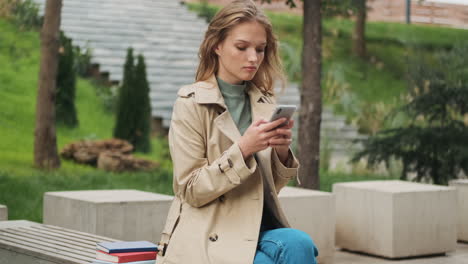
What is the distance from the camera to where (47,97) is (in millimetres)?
10602

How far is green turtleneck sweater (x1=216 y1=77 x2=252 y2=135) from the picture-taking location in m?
3.33

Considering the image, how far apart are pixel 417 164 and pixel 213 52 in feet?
22.6

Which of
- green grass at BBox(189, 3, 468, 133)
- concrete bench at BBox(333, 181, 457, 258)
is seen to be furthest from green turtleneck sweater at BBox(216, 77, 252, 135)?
green grass at BBox(189, 3, 468, 133)

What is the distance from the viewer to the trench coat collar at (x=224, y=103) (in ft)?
10.4

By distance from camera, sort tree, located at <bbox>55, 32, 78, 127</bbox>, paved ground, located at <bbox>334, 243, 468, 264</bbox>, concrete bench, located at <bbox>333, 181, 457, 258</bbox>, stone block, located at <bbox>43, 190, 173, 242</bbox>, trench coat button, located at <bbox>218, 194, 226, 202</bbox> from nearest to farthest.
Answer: trench coat button, located at <bbox>218, 194, 226, 202</bbox>
stone block, located at <bbox>43, 190, 173, 242</bbox>
paved ground, located at <bbox>334, 243, 468, 264</bbox>
concrete bench, located at <bbox>333, 181, 457, 258</bbox>
tree, located at <bbox>55, 32, 78, 127</bbox>

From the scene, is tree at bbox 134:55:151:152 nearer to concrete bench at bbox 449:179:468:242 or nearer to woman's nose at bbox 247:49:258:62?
concrete bench at bbox 449:179:468:242

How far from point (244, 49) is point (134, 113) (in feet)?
35.5

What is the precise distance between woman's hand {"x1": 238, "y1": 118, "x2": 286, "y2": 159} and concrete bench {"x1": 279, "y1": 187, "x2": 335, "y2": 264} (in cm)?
320

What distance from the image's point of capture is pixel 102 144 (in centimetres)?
1201

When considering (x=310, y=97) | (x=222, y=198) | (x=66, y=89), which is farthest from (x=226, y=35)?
(x=66, y=89)

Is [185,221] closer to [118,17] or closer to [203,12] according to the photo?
[118,17]

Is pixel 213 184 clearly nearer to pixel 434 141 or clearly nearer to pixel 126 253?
pixel 126 253

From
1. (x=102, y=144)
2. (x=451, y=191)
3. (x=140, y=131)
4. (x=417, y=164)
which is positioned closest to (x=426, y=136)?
(x=417, y=164)

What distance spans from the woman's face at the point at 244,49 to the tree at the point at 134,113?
10686 mm
